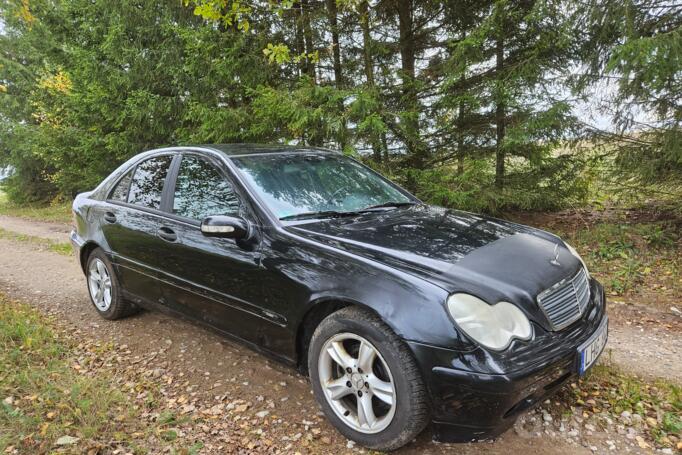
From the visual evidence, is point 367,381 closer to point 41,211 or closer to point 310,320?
point 310,320

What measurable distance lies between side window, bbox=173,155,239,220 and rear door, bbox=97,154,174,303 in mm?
250

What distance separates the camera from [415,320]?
2211 mm

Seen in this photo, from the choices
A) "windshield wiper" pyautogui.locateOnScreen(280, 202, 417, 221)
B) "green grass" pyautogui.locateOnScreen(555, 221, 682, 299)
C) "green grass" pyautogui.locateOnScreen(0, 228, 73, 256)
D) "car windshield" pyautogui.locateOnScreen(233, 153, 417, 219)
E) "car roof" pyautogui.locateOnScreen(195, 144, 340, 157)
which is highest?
"car roof" pyautogui.locateOnScreen(195, 144, 340, 157)

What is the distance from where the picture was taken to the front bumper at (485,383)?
6.84 ft

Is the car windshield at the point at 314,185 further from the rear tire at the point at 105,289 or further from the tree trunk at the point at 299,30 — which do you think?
the tree trunk at the point at 299,30

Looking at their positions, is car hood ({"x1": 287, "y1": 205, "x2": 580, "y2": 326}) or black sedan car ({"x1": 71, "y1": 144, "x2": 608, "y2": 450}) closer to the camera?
black sedan car ({"x1": 71, "y1": 144, "x2": 608, "y2": 450})

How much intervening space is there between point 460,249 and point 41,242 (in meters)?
9.91

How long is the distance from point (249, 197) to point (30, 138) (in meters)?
15.2

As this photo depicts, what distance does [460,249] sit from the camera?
262 cm

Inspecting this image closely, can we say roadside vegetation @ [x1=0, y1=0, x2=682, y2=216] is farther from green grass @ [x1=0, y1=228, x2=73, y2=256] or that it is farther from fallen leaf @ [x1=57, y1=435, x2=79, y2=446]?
fallen leaf @ [x1=57, y1=435, x2=79, y2=446]

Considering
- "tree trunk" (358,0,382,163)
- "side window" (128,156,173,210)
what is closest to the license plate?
"side window" (128,156,173,210)

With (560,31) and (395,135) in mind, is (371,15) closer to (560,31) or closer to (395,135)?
(395,135)

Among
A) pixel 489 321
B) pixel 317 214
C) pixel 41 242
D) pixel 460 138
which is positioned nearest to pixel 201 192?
pixel 317 214

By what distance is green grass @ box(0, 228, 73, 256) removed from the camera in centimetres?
829
